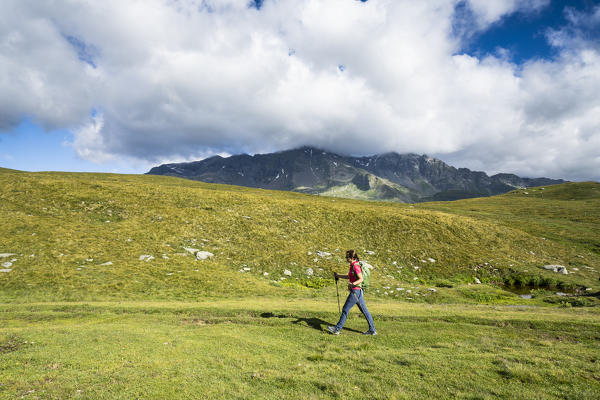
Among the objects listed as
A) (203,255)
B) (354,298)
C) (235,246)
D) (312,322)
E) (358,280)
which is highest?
(358,280)

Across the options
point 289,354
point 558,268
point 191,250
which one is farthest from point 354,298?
point 558,268

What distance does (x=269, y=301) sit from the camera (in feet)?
72.2

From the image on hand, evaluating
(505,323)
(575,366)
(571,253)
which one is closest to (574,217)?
(571,253)

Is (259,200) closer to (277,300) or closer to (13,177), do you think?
(277,300)

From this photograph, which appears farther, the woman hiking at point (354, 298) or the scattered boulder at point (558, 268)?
the scattered boulder at point (558, 268)

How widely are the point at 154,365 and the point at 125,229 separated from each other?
28717 mm

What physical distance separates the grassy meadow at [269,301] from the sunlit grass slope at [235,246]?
23 cm

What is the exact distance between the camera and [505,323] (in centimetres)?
1680

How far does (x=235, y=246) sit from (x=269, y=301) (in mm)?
13653

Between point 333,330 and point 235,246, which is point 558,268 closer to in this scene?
point 333,330

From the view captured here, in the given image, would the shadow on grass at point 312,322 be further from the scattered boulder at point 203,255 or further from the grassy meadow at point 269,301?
the scattered boulder at point 203,255

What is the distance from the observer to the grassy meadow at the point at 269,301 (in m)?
9.63

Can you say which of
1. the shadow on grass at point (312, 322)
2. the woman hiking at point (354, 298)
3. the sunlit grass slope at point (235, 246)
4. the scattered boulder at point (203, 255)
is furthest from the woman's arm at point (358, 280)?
the scattered boulder at point (203, 255)

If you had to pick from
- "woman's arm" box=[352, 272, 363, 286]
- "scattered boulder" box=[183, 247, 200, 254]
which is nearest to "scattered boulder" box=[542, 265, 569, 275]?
"woman's arm" box=[352, 272, 363, 286]
